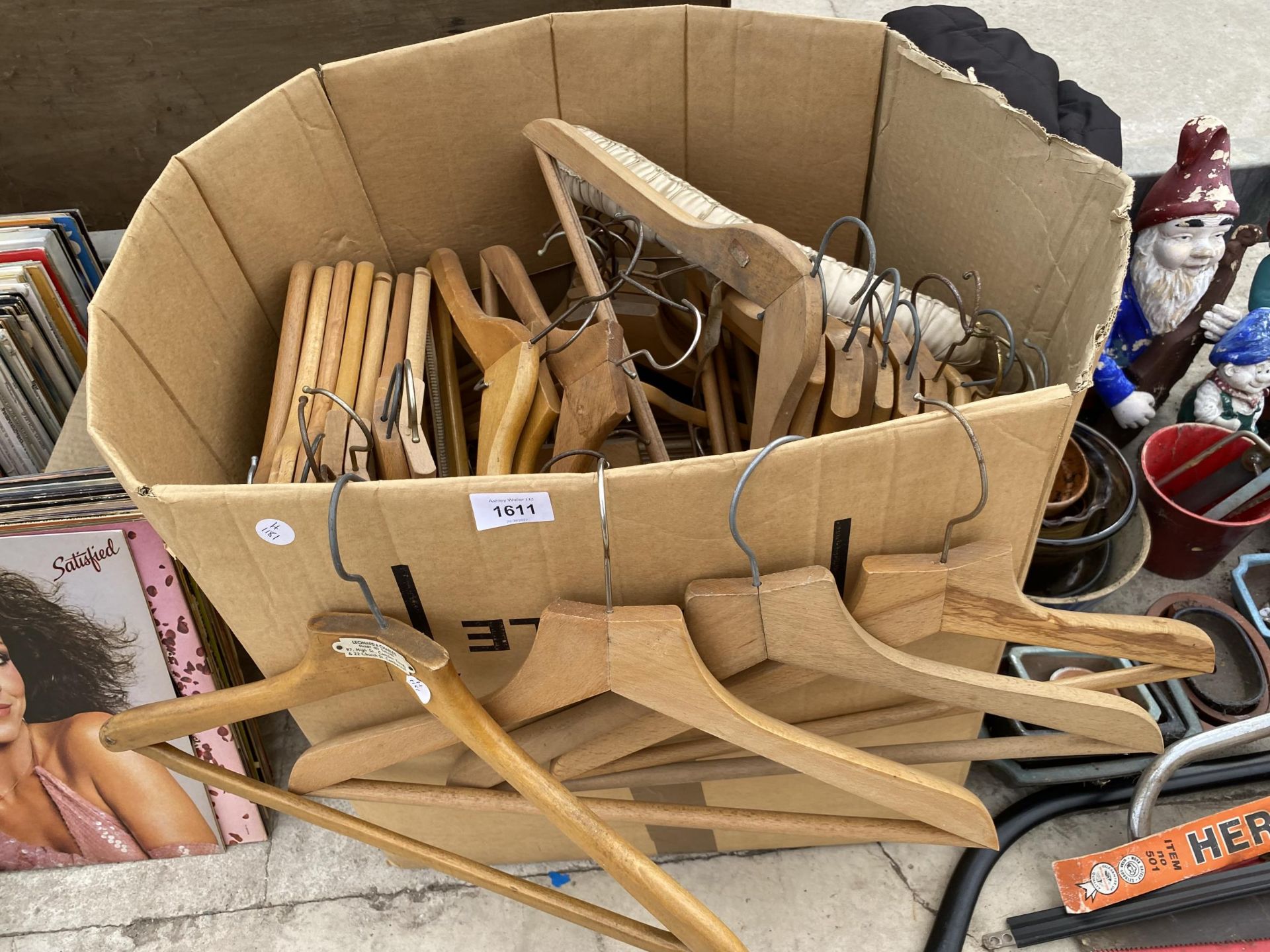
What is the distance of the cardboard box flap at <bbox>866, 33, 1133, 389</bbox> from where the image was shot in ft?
3.37

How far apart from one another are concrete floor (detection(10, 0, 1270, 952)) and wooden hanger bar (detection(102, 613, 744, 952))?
0.52 meters

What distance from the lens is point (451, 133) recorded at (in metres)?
1.34

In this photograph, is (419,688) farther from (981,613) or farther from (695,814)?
(981,613)

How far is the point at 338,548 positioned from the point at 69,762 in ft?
2.88

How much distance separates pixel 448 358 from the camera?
4.16 feet

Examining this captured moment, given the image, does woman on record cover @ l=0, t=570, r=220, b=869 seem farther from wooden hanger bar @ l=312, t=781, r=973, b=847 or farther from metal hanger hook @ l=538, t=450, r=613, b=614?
metal hanger hook @ l=538, t=450, r=613, b=614

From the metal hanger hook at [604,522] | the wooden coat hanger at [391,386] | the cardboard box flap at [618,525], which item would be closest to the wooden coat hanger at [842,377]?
the cardboard box flap at [618,525]

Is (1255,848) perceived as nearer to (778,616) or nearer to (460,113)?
(778,616)

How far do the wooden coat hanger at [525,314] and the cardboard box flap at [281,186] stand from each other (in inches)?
8.4

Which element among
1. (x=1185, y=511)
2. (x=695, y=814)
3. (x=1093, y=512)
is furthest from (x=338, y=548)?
(x=1185, y=511)

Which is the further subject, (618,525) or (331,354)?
(331,354)

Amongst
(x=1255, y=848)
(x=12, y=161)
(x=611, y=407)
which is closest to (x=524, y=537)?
(x=611, y=407)

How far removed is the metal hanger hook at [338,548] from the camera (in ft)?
2.52

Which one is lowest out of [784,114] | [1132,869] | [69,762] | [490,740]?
[69,762]
